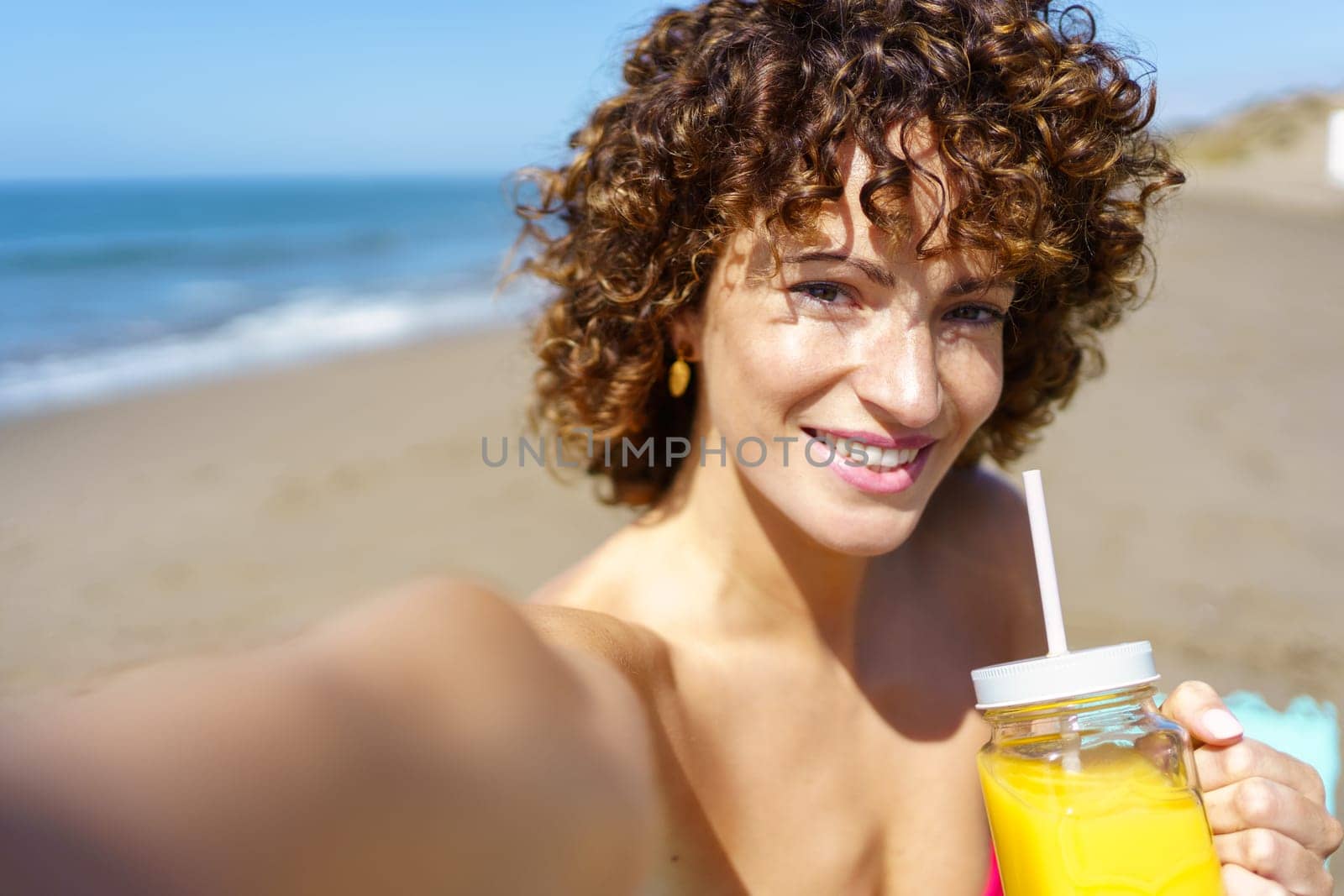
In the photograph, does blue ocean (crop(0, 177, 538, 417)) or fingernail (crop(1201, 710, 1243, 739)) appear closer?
fingernail (crop(1201, 710, 1243, 739))

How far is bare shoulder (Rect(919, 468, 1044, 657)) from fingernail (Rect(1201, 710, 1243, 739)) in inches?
41.0

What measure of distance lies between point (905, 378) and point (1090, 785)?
684mm

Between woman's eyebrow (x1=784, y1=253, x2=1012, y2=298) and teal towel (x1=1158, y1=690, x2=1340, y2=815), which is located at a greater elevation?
woman's eyebrow (x1=784, y1=253, x2=1012, y2=298)

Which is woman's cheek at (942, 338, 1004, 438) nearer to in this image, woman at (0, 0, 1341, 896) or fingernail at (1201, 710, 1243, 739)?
woman at (0, 0, 1341, 896)

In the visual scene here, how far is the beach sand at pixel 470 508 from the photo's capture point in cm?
478

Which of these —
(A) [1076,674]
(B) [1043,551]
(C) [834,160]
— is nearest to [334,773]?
(A) [1076,674]

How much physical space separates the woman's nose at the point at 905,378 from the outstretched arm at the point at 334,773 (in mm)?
726

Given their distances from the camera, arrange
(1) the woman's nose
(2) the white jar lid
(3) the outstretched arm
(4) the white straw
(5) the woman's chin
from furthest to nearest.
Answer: (5) the woman's chin < (1) the woman's nose < (4) the white straw < (2) the white jar lid < (3) the outstretched arm

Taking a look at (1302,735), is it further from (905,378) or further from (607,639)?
(607,639)

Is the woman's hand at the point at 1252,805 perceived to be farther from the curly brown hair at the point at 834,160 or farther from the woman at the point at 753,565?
the curly brown hair at the point at 834,160

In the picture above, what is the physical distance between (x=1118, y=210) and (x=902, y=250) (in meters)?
0.65

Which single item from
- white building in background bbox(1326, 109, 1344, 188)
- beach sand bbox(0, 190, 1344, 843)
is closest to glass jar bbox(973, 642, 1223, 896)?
beach sand bbox(0, 190, 1344, 843)

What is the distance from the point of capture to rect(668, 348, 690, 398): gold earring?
2158 millimetres

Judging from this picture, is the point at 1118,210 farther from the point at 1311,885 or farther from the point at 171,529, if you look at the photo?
the point at 171,529
